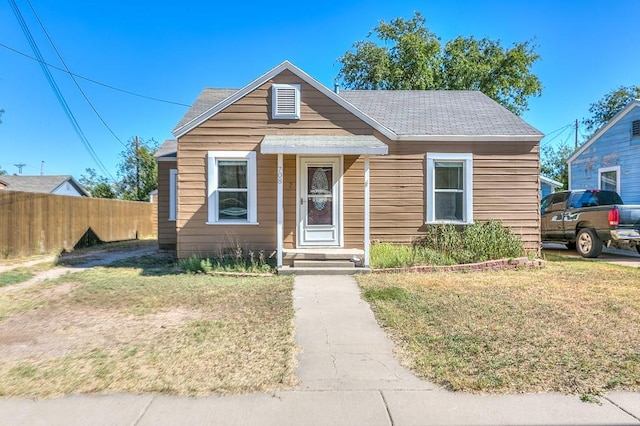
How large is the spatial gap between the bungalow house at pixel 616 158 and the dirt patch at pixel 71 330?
1581 cm

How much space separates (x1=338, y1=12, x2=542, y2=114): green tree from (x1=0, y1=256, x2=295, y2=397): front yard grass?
849 inches

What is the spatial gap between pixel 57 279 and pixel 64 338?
429 cm

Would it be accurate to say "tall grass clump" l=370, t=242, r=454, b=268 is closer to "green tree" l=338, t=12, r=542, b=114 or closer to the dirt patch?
the dirt patch

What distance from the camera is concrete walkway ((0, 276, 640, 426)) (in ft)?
9.49

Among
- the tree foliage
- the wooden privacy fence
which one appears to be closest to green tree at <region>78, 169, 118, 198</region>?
the tree foliage

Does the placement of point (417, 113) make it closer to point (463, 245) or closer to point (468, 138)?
point (468, 138)

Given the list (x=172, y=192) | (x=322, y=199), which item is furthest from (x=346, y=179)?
(x=172, y=192)

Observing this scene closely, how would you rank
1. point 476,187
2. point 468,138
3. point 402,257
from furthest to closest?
point 476,187 → point 468,138 → point 402,257

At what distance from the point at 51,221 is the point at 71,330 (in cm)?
1011

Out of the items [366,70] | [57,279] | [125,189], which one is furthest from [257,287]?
[125,189]

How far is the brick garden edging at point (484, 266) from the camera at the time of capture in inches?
332

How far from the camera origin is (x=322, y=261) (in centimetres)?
865

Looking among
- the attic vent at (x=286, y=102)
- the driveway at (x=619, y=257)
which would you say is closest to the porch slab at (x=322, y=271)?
the attic vent at (x=286, y=102)

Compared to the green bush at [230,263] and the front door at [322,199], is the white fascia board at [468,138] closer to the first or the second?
the front door at [322,199]
